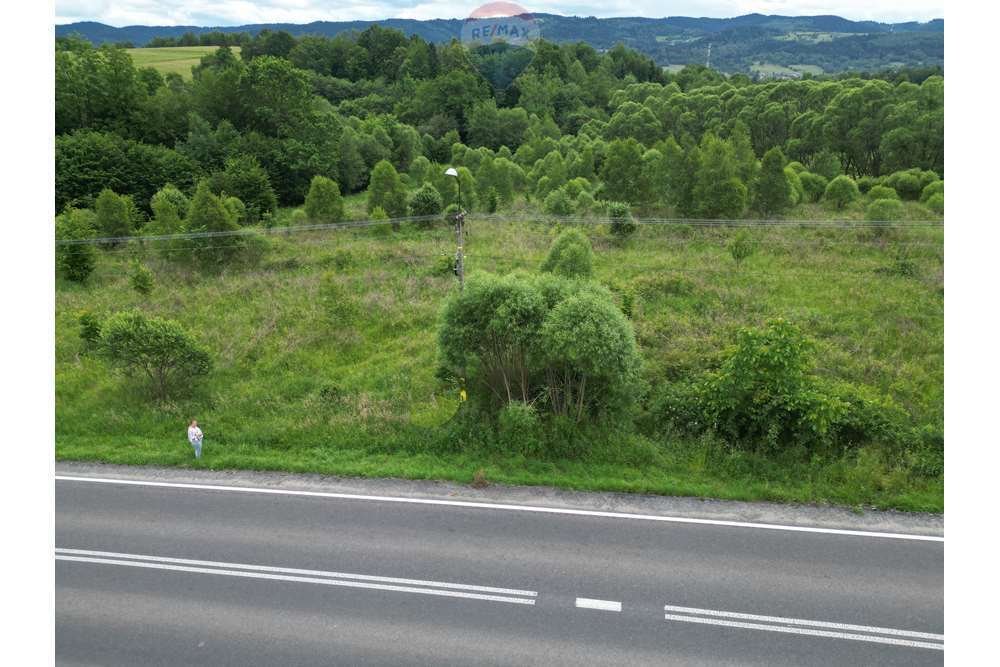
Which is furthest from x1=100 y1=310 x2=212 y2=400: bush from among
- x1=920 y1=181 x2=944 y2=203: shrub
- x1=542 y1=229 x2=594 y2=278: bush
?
x1=920 y1=181 x2=944 y2=203: shrub

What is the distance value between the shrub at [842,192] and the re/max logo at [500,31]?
31162 mm

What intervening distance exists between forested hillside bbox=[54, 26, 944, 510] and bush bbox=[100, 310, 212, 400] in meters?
0.09

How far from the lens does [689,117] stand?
71.0 metres

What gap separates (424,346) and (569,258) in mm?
6885

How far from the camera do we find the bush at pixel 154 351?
20.6 meters

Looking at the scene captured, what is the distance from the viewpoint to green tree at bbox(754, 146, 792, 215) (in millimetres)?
45219

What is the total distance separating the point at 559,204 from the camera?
46.3 meters

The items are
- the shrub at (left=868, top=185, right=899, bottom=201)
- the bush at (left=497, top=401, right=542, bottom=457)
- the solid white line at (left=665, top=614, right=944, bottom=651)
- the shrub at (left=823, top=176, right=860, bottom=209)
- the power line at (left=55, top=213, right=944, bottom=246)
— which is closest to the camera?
the solid white line at (left=665, top=614, right=944, bottom=651)

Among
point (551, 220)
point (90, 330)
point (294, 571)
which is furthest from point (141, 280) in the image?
point (551, 220)

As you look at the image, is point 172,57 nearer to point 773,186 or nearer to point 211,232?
point 211,232

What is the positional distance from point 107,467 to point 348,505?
24.0 feet

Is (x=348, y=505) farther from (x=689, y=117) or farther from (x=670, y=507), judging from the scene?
(x=689, y=117)

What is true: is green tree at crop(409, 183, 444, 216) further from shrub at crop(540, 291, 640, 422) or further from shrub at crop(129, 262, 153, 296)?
shrub at crop(540, 291, 640, 422)

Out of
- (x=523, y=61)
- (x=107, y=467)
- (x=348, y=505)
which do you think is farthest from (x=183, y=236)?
(x=523, y=61)
